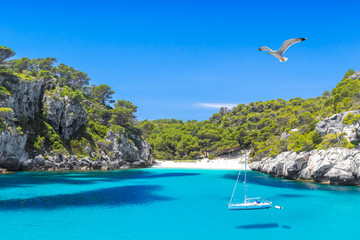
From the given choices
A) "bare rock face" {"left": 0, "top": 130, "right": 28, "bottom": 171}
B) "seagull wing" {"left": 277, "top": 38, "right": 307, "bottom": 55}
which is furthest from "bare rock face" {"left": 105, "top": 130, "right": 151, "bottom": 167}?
"seagull wing" {"left": 277, "top": 38, "right": 307, "bottom": 55}

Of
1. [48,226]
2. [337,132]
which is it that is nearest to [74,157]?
[48,226]

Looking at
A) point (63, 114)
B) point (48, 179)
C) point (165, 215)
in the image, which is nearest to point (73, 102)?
point (63, 114)

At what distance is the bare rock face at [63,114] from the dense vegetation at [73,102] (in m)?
0.77

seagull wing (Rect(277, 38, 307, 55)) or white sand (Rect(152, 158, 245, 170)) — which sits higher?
seagull wing (Rect(277, 38, 307, 55))

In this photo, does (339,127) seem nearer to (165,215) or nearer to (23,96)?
(165,215)

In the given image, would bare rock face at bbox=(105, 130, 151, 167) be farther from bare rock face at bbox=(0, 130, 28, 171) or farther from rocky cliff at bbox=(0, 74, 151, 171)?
bare rock face at bbox=(0, 130, 28, 171)

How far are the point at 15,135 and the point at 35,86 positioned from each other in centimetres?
1548

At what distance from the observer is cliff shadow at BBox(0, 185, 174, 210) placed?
2499 cm

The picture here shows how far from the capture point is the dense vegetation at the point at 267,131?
170 ft

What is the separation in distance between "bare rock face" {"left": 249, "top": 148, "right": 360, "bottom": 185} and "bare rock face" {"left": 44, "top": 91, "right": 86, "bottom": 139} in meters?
56.1

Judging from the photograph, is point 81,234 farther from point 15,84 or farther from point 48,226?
point 15,84

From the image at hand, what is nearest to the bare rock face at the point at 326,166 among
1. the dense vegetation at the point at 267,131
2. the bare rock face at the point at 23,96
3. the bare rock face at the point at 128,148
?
the dense vegetation at the point at 267,131

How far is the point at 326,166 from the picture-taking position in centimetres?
4150

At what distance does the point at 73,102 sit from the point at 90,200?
48.8 m
